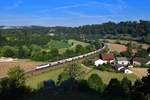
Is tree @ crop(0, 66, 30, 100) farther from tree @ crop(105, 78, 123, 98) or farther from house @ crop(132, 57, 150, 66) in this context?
house @ crop(132, 57, 150, 66)

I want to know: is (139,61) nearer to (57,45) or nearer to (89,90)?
(57,45)

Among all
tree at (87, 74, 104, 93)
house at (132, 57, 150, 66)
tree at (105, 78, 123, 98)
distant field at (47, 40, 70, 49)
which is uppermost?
tree at (105, 78, 123, 98)

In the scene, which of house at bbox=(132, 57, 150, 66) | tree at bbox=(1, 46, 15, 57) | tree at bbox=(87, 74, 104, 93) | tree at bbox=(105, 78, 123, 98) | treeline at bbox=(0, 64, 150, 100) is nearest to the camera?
treeline at bbox=(0, 64, 150, 100)

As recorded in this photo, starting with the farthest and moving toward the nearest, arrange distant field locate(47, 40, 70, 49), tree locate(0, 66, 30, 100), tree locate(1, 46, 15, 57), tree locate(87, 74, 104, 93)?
distant field locate(47, 40, 70, 49) → tree locate(1, 46, 15, 57) → tree locate(87, 74, 104, 93) → tree locate(0, 66, 30, 100)

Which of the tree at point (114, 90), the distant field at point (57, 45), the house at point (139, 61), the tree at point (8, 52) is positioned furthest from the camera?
the distant field at point (57, 45)

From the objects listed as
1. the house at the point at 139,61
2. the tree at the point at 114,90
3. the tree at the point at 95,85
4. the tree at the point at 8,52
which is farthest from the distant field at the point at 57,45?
the tree at the point at 114,90

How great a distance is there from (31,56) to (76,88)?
5513 centimetres

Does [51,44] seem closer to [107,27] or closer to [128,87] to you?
[128,87]

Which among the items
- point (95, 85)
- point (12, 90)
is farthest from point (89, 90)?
point (12, 90)

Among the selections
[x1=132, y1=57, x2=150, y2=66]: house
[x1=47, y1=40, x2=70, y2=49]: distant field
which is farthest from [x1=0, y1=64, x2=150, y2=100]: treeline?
[x1=47, y1=40, x2=70, y2=49]: distant field

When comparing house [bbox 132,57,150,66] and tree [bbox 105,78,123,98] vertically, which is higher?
tree [bbox 105,78,123,98]

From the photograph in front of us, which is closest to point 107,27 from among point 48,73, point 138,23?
point 138,23

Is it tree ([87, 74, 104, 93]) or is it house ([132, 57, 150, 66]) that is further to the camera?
house ([132, 57, 150, 66])

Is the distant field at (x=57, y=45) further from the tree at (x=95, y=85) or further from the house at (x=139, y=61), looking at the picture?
the tree at (x=95, y=85)
